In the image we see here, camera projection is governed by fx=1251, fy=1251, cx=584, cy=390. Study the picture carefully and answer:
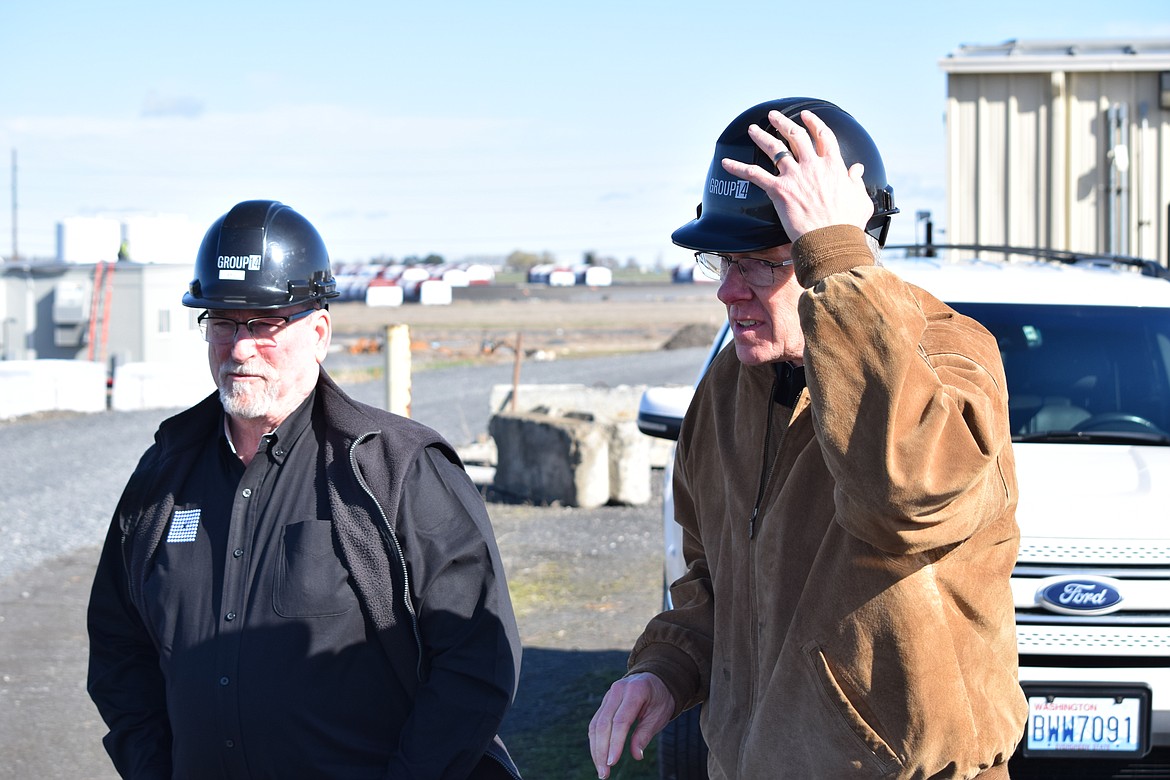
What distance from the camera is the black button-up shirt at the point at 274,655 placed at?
274 cm

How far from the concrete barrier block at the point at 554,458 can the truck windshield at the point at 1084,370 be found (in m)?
5.69

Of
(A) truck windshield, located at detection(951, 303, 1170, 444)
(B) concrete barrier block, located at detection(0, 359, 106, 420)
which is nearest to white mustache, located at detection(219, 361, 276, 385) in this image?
(A) truck windshield, located at detection(951, 303, 1170, 444)

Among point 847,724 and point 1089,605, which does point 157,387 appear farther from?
point 847,724

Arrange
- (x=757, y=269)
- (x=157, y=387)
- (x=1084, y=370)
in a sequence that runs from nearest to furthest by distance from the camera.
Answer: (x=757, y=269) < (x=1084, y=370) < (x=157, y=387)

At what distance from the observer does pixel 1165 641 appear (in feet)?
12.8

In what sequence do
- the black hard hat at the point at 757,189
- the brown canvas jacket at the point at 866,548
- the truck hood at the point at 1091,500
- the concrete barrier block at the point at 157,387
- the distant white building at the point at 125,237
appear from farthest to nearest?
1. the distant white building at the point at 125,237
2. the concrete barrier block at the point at 157,387
3. the truck hood at the point at 1091,500
4. the black hard hat at the point at 757,189
5. the brown canvas jacket at the point at 866,548

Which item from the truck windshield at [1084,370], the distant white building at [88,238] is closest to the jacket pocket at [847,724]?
the truck windshield at [1084,370]

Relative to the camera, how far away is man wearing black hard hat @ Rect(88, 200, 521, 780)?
274cm

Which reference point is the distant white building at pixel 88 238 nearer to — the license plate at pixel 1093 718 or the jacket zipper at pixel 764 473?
the license plate at pixel 1093 718

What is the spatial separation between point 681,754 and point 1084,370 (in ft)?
7.58

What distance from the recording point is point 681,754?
12.8 feet

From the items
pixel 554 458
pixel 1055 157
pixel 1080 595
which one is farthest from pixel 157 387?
pixel 1080 595

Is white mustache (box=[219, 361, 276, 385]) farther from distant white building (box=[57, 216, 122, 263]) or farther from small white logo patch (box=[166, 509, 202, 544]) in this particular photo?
distant white building (box=[57, 216, 122, 263])

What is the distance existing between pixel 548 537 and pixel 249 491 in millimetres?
6869
